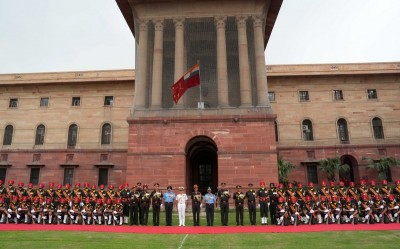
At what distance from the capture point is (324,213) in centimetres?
1535

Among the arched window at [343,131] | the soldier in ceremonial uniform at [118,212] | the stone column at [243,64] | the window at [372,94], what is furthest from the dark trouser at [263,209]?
the window at [372,94]

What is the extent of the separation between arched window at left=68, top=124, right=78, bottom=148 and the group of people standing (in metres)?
21.4

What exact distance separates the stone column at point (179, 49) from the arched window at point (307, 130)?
19.0 meters

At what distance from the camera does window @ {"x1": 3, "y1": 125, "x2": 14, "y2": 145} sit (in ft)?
127

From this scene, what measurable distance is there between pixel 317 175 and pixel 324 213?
861 inches

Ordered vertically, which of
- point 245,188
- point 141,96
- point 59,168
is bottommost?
point 245,188

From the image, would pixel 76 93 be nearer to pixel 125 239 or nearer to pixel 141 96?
pixel 141 96

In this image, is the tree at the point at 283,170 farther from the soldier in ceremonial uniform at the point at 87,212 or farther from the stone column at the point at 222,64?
the soldier in ceremonial uniform at the point at 87,212

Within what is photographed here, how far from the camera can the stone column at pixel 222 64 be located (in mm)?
24562

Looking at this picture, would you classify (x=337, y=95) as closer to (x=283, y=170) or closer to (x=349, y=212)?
(x=283, y=170)

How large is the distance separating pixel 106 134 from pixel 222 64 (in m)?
19.5

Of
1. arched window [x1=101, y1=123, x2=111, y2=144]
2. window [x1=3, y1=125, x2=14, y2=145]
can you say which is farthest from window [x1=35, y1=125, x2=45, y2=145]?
arched window [x1=101, y1=123, x2=111, y2=144]

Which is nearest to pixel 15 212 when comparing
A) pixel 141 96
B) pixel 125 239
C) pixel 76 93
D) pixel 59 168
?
pixel 125 239

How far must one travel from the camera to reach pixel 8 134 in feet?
128
